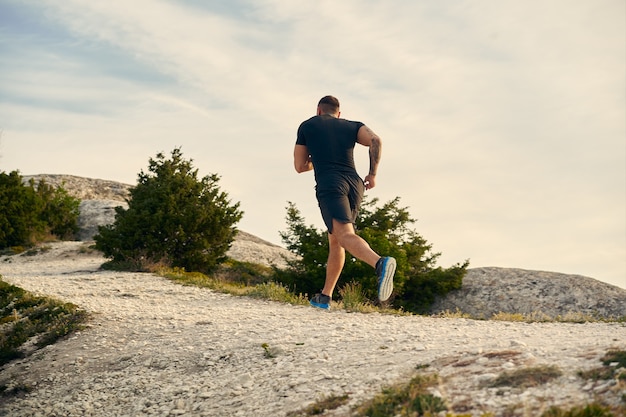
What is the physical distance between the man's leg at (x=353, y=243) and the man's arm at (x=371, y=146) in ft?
2.16

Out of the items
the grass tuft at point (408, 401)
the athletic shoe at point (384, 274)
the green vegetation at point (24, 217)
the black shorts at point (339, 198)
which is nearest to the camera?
the grass tuft at point (408, 401)

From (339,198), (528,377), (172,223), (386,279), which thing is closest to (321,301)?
(339,198)

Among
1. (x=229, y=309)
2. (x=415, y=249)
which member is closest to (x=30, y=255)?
(x=415, y=249)

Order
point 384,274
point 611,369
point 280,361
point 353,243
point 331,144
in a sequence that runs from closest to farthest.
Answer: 1. point 611,369
2. point 280,361
3. point 384,274
4. point 353,243
5. point 331,144

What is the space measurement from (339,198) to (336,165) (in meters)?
0.48

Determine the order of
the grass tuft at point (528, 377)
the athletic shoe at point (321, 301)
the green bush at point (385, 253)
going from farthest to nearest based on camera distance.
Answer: the green bush at point (385, 253), the athletic shoe at point (321, 301), the grass tuft at point (528, 377)

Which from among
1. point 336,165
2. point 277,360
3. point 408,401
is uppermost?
point 336,165

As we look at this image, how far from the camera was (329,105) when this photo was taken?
890cm

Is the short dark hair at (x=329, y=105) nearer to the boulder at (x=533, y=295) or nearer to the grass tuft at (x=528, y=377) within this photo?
the grass tuft at (x=528, y=377)

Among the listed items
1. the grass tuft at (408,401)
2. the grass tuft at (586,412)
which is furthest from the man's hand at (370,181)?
the grass tuft at (586,412)

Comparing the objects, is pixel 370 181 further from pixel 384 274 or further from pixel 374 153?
pixel 384 274

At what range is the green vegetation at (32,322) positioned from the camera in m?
8.49

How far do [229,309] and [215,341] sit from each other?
2.71 metres

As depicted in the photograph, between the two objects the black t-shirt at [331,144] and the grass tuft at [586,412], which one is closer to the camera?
the grass tuft at [586,412]
